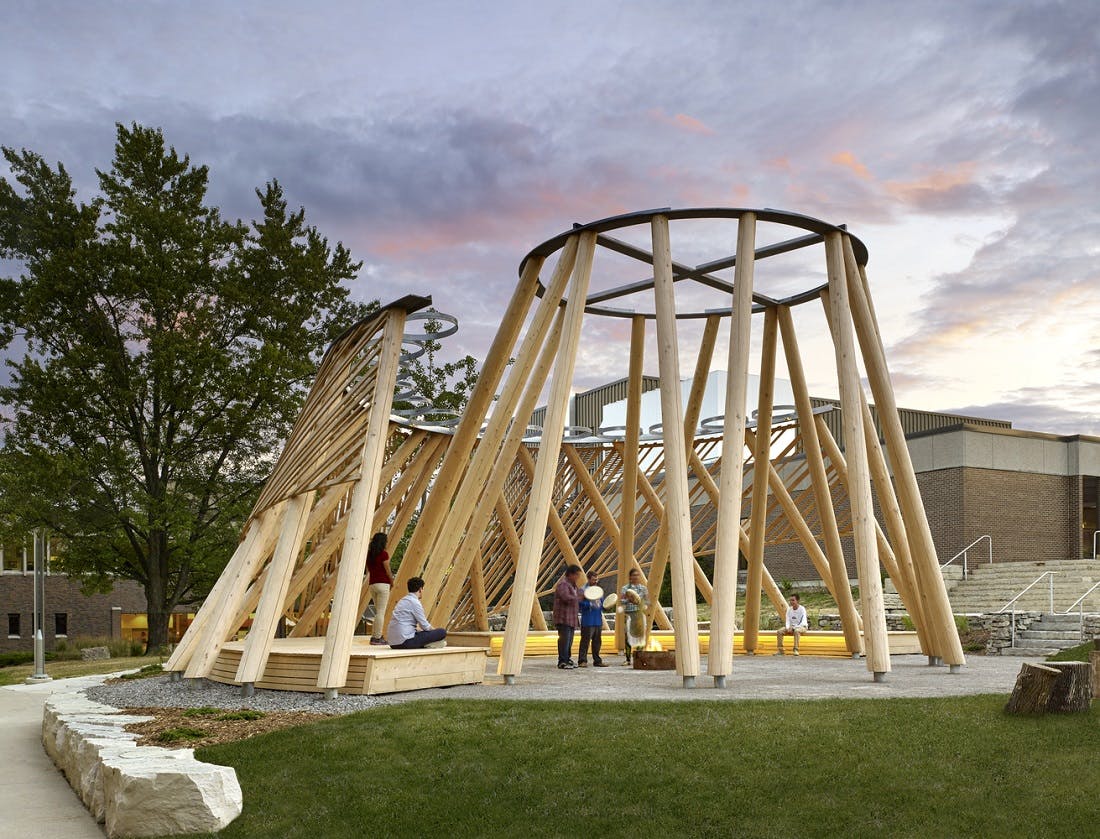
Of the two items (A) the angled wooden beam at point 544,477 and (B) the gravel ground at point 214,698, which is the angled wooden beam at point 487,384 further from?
(B) the gravel ground at point 214,698

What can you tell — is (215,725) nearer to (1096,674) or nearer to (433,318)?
(433,318)

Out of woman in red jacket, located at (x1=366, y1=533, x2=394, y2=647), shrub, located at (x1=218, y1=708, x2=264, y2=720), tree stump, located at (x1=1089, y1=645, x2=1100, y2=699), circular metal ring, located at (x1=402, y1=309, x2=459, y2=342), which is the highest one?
circular metal ring, located at (x1=402, y1=309, x2=459, y2=342)

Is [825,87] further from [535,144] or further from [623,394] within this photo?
[623,394]

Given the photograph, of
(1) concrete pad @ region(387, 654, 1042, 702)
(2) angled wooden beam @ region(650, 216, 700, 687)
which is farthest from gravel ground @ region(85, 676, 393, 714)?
(2) angled wooden beam @ region(650, 216, 700, 687)

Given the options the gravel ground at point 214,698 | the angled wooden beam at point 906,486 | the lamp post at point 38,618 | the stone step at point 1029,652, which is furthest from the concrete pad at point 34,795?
the stone step at point 1029,652

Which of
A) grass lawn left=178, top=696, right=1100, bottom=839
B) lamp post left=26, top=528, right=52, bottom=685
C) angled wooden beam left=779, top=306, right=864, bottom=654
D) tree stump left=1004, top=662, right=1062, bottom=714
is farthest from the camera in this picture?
lamp post left=26, top=528, right=52, bottom=685

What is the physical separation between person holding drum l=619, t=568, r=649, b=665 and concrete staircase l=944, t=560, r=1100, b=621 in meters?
12.9

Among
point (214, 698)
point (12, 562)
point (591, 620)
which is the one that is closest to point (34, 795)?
point (214, 698)

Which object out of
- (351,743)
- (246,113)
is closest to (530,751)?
(351,743)

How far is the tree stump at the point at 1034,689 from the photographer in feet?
29.0

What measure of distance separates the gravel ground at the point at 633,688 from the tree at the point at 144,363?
10.2 metres

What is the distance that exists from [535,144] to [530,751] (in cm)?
891

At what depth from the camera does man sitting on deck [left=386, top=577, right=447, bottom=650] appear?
1290 centimetres

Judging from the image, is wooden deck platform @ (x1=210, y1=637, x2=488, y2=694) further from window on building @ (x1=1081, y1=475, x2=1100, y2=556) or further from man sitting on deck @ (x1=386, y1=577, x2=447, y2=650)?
window on building @ (x1=1081, y1=475, x2=1100, y2=556)
